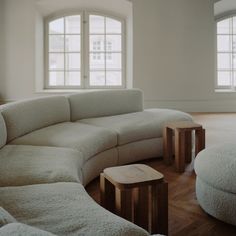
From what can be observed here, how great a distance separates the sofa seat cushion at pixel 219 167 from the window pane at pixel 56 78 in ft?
16.0

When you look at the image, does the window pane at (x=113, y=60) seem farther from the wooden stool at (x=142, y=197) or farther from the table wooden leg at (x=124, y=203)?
the table wooden leg at (x=124, y=203)

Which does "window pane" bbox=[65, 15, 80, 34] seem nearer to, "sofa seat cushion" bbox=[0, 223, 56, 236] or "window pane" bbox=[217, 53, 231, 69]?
"window pane" bbox=[217, 53, 231, 69]

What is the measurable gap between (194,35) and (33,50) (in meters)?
3.01

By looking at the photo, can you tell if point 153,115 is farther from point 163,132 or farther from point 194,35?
point 194,35

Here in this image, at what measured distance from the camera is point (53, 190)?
65.4 inches

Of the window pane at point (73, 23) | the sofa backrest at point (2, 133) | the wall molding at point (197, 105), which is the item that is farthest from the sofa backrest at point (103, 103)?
the window pane at point (73, 23)

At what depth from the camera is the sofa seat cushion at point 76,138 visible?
272cm

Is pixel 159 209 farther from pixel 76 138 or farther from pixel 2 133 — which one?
pixel 2 133

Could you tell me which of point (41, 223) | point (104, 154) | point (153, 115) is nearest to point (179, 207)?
point (104, 154)

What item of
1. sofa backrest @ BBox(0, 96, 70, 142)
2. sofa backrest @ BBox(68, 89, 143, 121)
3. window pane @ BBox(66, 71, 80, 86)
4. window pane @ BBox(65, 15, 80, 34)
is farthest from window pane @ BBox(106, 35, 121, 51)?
sofa backrest @ BBox(0, 96, 70, 142)

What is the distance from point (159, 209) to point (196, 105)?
193 inches

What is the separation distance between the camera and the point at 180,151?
3232mm

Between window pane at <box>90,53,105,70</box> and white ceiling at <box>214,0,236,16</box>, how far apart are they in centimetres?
241

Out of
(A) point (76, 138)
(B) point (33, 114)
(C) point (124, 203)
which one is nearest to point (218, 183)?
(C) point (124, 203)
